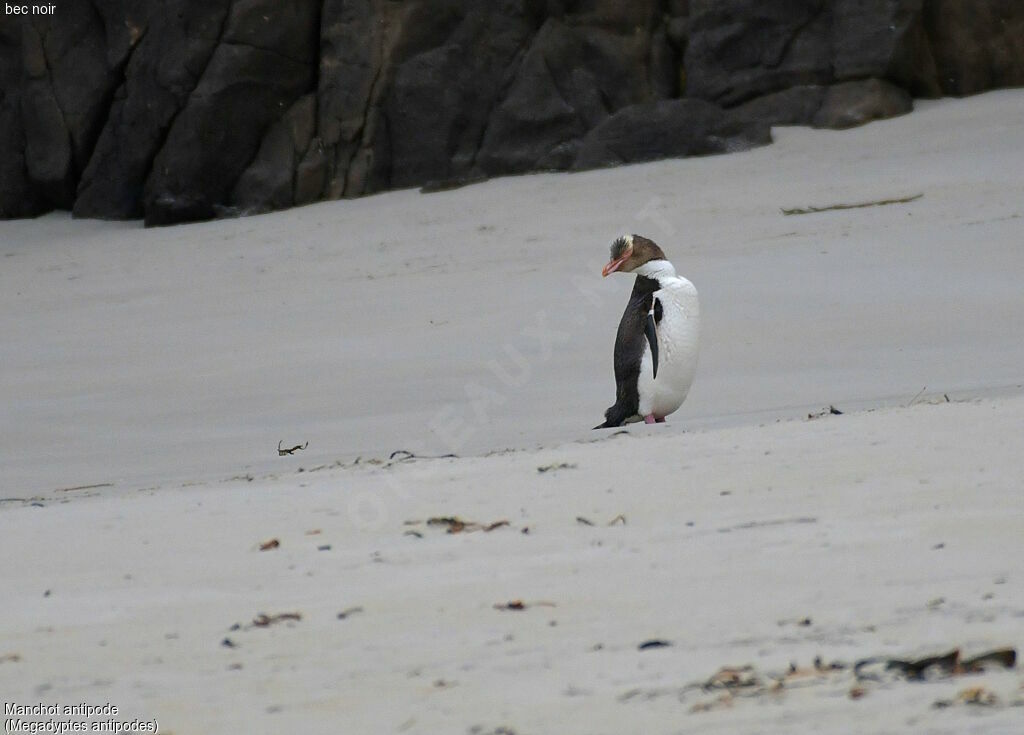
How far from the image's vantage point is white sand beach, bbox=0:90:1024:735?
6.88 feet

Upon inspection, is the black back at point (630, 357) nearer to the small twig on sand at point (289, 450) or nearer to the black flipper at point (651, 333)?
the black flipper at point (651, 333)

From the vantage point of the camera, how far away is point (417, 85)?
1298 centimetres

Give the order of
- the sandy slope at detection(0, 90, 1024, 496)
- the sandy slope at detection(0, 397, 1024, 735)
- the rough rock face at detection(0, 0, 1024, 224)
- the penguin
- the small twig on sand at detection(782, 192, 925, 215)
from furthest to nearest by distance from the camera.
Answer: the rough rock face at detection(0, 0, 1024, 224) → the small twig on sand at detection(782, 192, 925, 215) → the sandy slope at detection(0, 90, 1024, 496) → the penguin → the sandy slope at detection(0, 397, 1024, 735)

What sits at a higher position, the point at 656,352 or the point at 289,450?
the point at 656,352

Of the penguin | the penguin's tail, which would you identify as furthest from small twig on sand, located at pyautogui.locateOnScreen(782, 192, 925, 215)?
the penguin's tail

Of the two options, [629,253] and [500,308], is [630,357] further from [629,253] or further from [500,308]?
[500,308]

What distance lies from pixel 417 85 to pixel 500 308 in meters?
5.41

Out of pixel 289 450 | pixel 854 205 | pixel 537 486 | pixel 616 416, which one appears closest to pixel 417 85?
pixel 854 205

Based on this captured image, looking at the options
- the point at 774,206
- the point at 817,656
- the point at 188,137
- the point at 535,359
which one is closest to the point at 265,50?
the point at 188,137

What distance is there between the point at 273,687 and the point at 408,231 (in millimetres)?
8788

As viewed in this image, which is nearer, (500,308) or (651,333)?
(651,333)

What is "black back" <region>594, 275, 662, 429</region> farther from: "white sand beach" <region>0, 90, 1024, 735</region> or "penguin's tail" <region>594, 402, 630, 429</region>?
"white sand beach" <region>0, 90, 1024, 735</region>

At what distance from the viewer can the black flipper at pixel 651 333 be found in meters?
5.68

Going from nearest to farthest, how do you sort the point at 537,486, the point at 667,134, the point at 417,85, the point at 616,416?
1. the point at 537,486
2. the point at 616,416
3. the point at 667,134
4. the point at 417,85
